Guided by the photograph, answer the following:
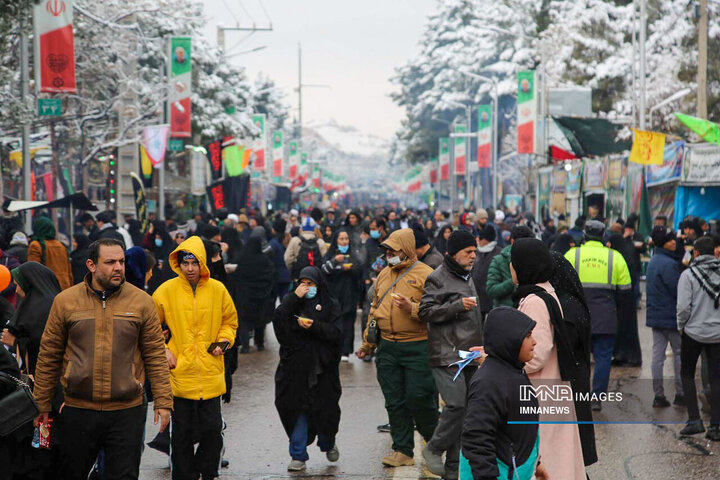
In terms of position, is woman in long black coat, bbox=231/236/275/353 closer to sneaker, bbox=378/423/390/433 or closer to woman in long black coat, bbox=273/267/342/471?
sneaker, bbox=378/423/390/433

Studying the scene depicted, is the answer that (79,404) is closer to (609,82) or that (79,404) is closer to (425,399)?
(425,399)

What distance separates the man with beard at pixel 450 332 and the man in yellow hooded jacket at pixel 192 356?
1543mm

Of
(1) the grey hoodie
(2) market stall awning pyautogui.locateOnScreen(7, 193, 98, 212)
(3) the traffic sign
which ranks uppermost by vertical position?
(3) the traffic sign

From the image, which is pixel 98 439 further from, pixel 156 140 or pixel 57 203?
pixel 156 140

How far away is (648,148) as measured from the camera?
19.7 m

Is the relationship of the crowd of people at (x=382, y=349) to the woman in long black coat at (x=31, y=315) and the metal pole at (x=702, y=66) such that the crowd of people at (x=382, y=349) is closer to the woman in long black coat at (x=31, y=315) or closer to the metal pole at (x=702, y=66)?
the woman in long black coat at (x=31, y=315)

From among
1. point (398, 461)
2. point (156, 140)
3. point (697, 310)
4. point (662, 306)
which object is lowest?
point (398, 461)

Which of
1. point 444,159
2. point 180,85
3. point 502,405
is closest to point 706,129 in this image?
point 502,405

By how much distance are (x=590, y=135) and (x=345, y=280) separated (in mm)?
20830

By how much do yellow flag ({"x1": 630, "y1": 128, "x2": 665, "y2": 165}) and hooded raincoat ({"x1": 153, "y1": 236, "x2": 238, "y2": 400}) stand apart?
14420 mm

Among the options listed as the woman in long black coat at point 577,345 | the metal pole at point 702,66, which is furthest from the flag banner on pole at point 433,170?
the woman in long black coat at point 577,345

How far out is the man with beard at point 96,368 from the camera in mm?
5363

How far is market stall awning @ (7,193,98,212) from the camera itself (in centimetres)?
1483

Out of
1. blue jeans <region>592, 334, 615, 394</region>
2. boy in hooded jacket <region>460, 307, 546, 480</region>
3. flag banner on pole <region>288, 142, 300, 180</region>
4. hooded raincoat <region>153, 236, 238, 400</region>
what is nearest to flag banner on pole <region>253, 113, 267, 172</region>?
flag banner on pole <region>288, 142, 300, 180</region>
